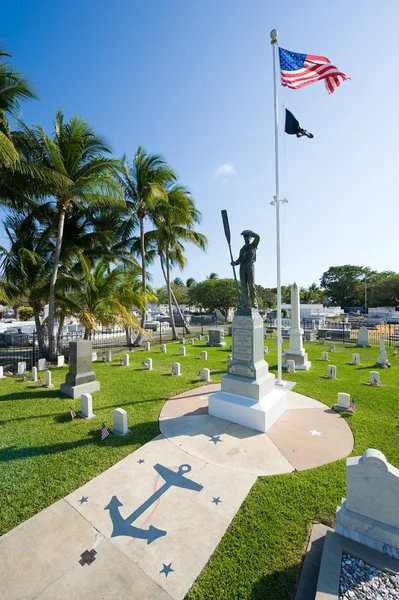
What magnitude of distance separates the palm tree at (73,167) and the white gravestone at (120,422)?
7789mm

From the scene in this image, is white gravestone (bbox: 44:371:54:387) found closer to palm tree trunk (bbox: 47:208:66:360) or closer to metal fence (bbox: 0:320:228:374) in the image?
metal fence (bbox: 0:320:228:374)

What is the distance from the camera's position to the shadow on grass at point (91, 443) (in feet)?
15.8

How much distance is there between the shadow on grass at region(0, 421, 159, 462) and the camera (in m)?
4.80

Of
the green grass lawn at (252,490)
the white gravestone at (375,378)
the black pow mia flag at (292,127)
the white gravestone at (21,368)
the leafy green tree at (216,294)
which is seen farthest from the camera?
the leafy green tree at (216,294)

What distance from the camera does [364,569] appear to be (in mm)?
2496

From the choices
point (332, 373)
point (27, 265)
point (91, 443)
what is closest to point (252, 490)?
point (91, 443)

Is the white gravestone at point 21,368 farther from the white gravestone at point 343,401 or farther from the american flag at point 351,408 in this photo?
the american flag at point 351,408

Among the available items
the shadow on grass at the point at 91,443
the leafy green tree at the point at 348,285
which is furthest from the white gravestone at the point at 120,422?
the leafy green tree at the point at 348,285

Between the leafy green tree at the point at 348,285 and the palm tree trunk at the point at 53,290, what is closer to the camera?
the palm tree trunk at the point at 53,290

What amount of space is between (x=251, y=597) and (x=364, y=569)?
1.15 m

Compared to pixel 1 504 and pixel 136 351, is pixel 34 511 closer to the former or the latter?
pixel 1 504

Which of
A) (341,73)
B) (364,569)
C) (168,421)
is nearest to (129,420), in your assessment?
(168,421)

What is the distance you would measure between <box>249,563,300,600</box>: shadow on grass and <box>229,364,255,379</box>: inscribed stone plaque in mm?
3652

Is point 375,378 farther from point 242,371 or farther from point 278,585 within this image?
point 278,585
